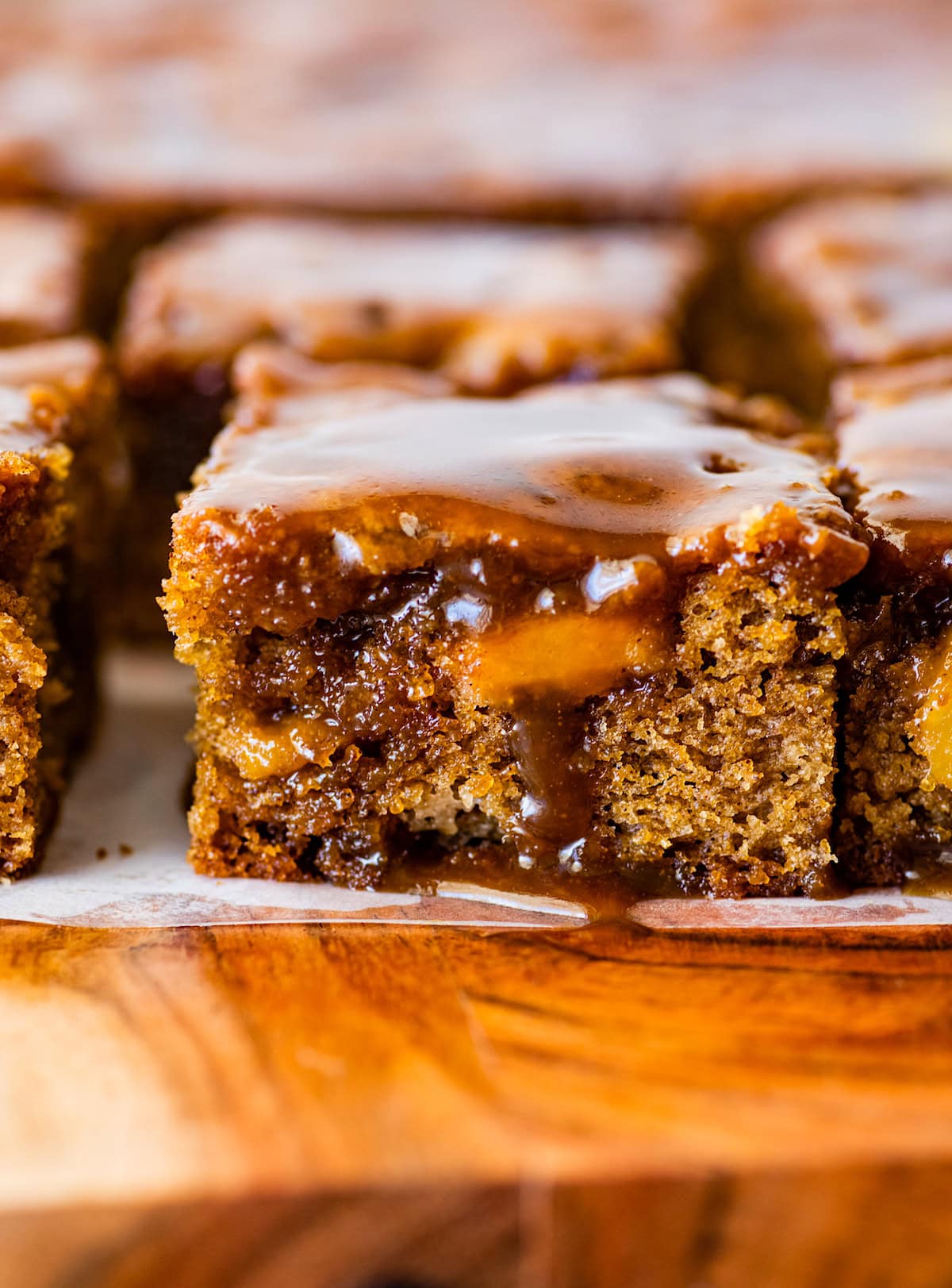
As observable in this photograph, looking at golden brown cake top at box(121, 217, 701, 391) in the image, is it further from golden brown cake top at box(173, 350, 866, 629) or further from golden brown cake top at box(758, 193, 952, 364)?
golden brown cake top at box(173, 350, 866, 629)

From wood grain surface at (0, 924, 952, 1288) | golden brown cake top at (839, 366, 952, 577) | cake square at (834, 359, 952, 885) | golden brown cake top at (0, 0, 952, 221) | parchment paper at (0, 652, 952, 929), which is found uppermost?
golden brown cake top at (0, 0, 952, 221)

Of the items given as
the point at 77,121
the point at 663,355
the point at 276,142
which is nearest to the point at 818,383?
the point at 663,355

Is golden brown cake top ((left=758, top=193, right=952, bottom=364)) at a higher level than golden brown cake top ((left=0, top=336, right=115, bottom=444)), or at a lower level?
higher

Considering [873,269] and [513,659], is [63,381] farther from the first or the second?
[873,269]

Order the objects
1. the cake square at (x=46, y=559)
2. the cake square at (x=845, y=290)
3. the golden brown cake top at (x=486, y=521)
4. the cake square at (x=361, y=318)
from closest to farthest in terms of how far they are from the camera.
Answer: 1. the golden brown cake top at (x=486, y=521)
2. the cake square at (x=46, y=559)
3. the cake square at (x=361, y=318)
4. the cake square at (x=845, y=290)

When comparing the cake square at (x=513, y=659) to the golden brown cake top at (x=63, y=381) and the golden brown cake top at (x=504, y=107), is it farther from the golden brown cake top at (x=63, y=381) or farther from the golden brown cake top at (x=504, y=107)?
the golden brown cake top at (x=504, y=107)

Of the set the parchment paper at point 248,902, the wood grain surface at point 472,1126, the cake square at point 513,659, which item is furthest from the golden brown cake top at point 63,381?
the wood grain surface at point 472,1126

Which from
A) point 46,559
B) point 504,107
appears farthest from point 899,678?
point 504,107

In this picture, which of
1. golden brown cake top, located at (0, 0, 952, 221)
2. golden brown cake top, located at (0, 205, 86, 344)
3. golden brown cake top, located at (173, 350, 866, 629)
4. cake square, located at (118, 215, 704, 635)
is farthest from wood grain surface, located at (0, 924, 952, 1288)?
golden brown cake top, located at (0, 0, 952, 221)

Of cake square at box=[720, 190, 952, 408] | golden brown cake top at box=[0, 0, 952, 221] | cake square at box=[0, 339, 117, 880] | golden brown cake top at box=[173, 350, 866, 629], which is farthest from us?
golden brown cake top at box=[0, 0, 952, 221]
